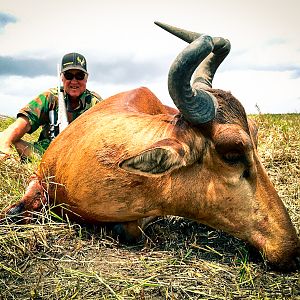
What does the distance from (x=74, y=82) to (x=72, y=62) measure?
41 cm

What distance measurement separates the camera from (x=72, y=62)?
925 centimetres

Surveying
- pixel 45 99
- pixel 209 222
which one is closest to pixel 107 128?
pixel 209 222

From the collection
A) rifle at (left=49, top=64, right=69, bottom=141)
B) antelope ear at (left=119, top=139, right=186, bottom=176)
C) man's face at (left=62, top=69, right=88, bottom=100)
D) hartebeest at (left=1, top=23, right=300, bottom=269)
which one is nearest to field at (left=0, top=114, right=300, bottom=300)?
hartebeest at (left=1, top=23, right=300, bottom=269)

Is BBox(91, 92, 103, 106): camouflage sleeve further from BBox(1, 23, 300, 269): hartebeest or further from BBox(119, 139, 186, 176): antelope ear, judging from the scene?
BBox(119, 139, 186, 176): antelope ear

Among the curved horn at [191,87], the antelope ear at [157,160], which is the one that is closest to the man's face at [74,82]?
the curved horn at [191,87]

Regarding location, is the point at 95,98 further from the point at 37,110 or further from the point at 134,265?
the point at 134,265

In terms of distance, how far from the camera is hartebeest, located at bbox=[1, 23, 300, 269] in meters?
3.89

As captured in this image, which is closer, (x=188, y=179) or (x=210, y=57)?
(x=188, y=179)

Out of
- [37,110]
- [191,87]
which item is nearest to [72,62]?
[37,110]

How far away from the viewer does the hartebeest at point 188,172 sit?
3893mm

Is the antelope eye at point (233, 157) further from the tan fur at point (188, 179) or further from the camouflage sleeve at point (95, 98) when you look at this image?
the camouflage sleeve at point (95, 98)

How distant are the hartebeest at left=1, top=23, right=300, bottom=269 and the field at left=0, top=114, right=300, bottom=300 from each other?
225 millimetres

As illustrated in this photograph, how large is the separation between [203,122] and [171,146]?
0.39 meters

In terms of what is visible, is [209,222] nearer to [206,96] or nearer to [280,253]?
[280,253]
